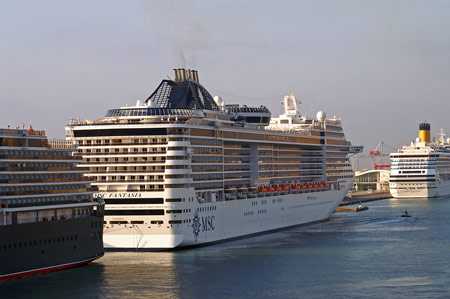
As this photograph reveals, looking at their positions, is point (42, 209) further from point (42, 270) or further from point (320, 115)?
point (320, 115)

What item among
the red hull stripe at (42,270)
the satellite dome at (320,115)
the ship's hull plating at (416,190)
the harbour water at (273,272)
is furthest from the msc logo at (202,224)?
the ship's hull plating at (416,190)

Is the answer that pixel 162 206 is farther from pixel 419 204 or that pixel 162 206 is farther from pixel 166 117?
pixel 419 204

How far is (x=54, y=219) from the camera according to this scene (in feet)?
163

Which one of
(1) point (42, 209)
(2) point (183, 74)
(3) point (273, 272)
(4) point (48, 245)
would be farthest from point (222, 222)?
(1) point (42, 209)

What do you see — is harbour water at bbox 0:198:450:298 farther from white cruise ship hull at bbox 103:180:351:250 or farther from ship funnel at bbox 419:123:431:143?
ship funnel at bbox 419:123:431:143

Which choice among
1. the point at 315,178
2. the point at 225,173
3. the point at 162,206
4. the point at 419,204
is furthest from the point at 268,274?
the point at 419,204

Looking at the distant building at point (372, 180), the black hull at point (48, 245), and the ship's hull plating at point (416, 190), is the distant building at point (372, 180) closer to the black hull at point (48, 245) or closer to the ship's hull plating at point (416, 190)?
the ship's hull plating at point (416, 190)

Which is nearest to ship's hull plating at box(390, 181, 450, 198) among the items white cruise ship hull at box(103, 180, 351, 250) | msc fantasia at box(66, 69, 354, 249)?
white cruise ship hull at box(103, 180, 351, 250)

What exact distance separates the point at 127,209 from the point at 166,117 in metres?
7.80

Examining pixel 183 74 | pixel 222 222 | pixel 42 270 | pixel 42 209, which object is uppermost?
pixel 183 74

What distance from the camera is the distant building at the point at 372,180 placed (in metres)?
182

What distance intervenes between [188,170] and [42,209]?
554 inches

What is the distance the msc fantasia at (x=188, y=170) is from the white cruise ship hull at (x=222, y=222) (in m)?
0.07

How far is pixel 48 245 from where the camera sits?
48.6 m
